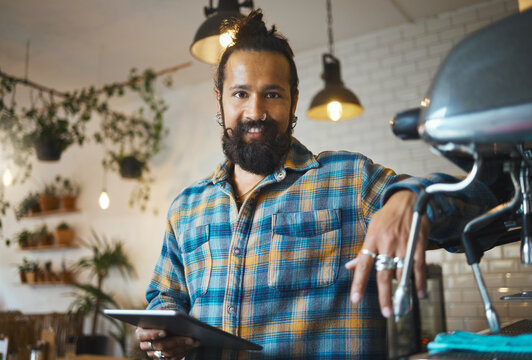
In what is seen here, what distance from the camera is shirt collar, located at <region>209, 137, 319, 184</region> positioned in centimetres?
151

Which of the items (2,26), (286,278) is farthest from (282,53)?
(2,26)

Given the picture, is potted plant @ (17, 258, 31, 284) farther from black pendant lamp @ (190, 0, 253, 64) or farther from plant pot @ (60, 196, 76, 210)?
black pendant lamp @ (190, 0, 253, 64)

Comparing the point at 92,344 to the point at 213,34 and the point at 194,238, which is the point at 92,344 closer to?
the point at 213,34

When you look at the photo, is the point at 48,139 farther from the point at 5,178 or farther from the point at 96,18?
the point at 96,18

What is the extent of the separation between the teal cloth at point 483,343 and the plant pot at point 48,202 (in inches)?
267

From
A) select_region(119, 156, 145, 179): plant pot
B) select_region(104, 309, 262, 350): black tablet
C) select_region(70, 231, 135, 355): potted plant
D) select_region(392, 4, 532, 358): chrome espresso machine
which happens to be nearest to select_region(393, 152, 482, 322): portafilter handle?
select_region(392, 4, 532, 358): chrome espresso machine

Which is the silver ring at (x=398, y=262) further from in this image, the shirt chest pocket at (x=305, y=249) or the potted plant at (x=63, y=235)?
the potted plant at (x=63, y=235)

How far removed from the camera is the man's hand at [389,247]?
738mm

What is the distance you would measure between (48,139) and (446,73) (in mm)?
4905

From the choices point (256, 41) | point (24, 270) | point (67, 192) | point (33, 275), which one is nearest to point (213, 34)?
point (256, 41)

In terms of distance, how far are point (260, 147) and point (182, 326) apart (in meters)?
0.61

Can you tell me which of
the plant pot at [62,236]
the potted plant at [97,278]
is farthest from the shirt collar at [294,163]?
the plant pot at [62,236]

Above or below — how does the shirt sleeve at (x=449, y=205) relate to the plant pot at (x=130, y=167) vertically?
below

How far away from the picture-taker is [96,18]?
4332 mm
